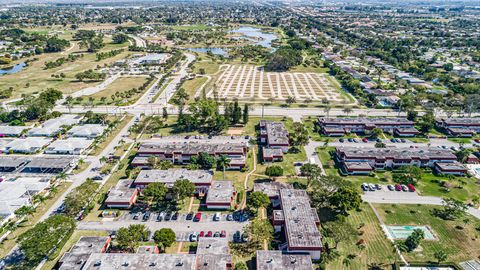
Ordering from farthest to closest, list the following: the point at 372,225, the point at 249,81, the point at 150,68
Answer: the point at 150,68, the point at 249,81, the point at 372,225

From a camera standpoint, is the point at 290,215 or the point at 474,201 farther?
the point at 474,201

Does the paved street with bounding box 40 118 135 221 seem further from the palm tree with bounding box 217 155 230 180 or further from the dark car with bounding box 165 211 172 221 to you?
the palm tree with bounding box 217 155 230 180

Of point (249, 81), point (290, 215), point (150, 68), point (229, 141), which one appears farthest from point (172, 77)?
point (290, 215)

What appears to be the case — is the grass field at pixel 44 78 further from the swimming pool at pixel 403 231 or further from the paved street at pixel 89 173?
the swimming pool at pixel 403 231

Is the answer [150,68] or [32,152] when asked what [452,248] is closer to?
[32,152]

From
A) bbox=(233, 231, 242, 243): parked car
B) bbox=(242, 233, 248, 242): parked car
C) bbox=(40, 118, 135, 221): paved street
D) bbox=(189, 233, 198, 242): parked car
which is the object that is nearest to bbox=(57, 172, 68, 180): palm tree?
bbox=(40, 118, 135, 221): paved street

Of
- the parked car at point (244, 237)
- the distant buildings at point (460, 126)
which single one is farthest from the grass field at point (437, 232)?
the distant buildings at point (460, 126)
